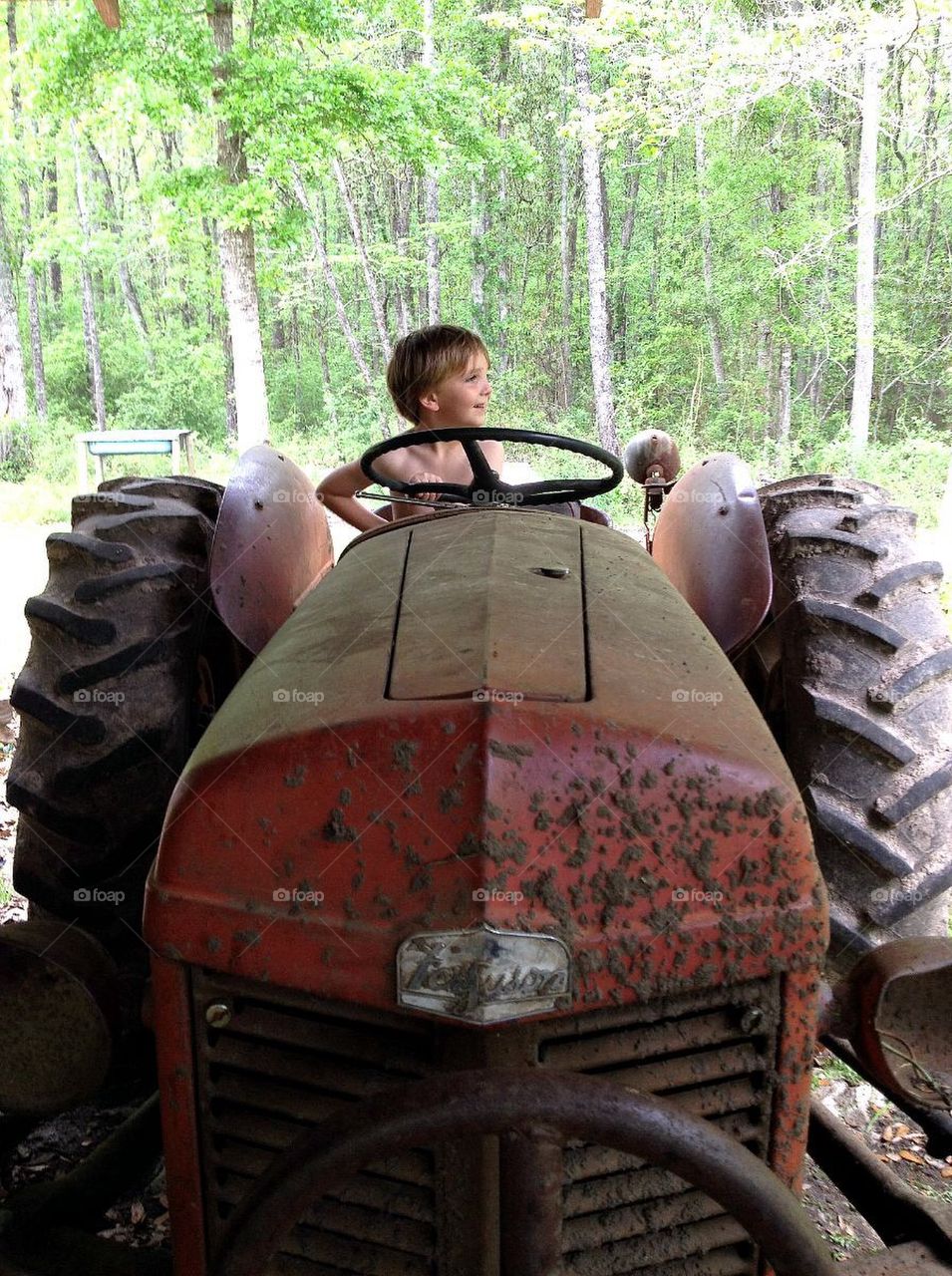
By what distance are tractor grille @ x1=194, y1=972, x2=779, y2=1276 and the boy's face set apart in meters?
2.17

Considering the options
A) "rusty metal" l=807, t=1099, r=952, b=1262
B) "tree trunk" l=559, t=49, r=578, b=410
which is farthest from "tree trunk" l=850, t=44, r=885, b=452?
"rusty metal" l=807, t=1099, r=952, b=1262

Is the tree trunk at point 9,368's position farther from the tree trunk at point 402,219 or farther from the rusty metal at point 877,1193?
the rusty metal at point 877,1193

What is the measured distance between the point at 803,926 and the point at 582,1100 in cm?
38

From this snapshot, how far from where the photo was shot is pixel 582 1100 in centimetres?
96

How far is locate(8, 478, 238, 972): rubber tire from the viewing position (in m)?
1.95

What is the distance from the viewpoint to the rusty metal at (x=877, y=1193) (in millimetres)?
1646

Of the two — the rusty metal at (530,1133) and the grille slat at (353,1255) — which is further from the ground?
the rusty metal at (530,1133)

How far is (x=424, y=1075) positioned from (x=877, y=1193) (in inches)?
42.1

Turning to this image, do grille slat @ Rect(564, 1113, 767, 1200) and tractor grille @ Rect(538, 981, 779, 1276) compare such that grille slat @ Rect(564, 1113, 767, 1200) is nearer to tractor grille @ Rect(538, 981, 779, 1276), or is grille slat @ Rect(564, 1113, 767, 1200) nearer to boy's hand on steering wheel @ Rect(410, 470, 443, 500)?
tractor grille @ Rect(538, 981, 779, 1276)

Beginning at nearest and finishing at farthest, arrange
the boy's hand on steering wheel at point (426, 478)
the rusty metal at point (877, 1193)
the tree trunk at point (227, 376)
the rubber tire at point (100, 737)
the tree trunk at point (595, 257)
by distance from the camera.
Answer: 1. the rusty metal at point (877, 1193)
2. the rubber tire at point (100, 737)
3. the boy's hand on steering wheel at point (426, 478)
4. the tree trunk at point (595, 257)
5. the tree trunk at point (227, 376)

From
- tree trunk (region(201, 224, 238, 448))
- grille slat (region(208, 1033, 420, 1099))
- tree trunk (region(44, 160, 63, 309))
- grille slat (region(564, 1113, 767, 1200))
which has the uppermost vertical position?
tree trunk (region(44, 160, 63, 309))

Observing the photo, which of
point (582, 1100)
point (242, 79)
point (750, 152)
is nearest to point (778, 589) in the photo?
point (582, 1100)

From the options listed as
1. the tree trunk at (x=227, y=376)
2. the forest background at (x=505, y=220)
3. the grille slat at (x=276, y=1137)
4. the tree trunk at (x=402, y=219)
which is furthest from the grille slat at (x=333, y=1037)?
the tree trunk at (x=402, y=219)

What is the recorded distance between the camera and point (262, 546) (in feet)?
7.64
